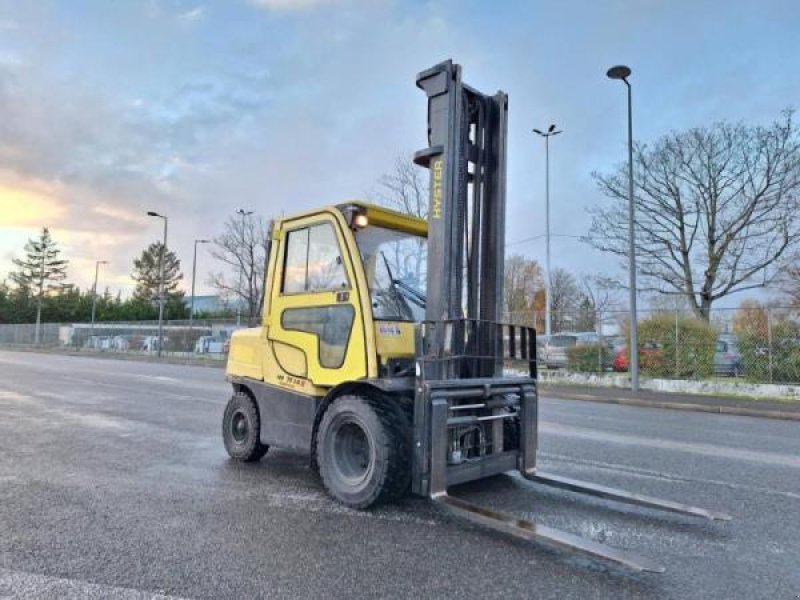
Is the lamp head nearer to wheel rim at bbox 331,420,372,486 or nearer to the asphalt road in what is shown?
the asphalt road

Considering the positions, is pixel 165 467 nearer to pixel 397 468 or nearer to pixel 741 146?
pixel 397 468

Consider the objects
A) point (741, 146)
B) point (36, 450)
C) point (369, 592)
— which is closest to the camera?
point (369, 592)

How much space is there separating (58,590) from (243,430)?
3.44 meters

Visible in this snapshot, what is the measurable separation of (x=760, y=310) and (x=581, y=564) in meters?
15.8

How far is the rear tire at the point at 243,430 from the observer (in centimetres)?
649

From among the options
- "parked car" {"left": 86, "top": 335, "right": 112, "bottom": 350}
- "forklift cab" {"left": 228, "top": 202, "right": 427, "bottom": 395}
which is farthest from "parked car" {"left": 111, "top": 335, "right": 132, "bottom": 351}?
"forklift cab" {"left": 228, "top": 202, "right": 427, "bottom": 395}

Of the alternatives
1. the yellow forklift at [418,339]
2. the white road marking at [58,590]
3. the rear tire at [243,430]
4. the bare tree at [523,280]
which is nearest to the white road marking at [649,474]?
the yellow forklift at [418,339]

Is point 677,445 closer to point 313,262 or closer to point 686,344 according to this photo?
point 313,262

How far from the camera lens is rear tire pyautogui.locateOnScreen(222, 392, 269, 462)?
6.49m

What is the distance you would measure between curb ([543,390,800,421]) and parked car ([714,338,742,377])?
3323mm

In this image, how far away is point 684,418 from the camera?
40.4 feet

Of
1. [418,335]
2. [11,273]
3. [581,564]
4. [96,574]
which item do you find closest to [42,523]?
[96,574]

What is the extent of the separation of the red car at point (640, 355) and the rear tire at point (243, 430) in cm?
1515

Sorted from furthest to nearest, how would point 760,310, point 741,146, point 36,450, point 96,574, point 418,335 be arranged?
point 741,146 → point 760,310 → point 36,450 → point 418,335 → point 96,574
